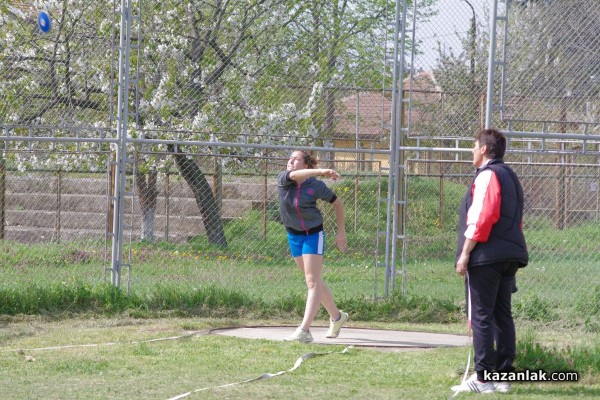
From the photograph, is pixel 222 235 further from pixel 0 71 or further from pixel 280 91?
pixel 0 71

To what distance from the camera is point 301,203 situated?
880cm

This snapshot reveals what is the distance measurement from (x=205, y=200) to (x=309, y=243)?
4937 millimetres

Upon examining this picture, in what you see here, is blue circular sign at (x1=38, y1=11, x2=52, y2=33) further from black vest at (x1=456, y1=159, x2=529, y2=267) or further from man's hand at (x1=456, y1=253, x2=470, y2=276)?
man's hand at (x1=456, y1=253, x2=470, y2=276)

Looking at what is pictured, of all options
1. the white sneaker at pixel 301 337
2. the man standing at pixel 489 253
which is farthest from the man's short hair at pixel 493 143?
the white sneaker at pixel 301 337

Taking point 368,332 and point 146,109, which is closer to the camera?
point 368,332

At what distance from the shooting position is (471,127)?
37.1 feet

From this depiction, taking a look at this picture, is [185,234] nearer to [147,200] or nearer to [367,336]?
[147,200]

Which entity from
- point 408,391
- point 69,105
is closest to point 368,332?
point 408,391

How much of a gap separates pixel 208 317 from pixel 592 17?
209 inches

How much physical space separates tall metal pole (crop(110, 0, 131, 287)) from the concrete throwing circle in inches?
83.3

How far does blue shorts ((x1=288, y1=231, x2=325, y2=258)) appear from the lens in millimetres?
8742

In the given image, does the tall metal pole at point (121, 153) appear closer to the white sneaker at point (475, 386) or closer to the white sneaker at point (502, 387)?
the white sneaker at point (475, 386)

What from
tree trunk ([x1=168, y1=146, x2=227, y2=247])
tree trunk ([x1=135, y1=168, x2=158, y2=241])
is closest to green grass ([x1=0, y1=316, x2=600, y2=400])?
tree trunk ([x1=168, y1=146, x2=227, y2=247])

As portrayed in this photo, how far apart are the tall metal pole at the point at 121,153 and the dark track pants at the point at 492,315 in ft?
18.0
